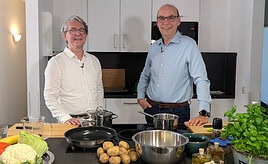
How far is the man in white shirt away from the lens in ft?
7.33

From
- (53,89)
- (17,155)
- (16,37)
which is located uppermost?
(16,37)

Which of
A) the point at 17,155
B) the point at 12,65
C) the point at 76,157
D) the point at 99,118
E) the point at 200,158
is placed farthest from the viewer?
the point at 12,65

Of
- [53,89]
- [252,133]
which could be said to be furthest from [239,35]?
[252,133]

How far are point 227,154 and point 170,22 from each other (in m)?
1.33

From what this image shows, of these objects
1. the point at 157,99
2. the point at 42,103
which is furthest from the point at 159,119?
the point at 42,103

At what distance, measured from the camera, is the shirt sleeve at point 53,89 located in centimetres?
215

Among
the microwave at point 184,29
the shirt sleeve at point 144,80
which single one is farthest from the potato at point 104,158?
the microwave at point 184,29

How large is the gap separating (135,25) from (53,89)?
6.22 ft

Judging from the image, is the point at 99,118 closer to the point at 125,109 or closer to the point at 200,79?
the point at 200,79

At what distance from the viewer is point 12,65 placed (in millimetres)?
3990

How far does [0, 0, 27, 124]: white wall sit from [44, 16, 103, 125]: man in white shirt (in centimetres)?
164

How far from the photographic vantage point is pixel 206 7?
405cm

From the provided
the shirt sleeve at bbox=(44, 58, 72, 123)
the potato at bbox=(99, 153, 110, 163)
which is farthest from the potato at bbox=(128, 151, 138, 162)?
the shirt sleeve at bbox=(44, 58, 72, 123)

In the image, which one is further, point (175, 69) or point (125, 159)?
point (175, 69)
